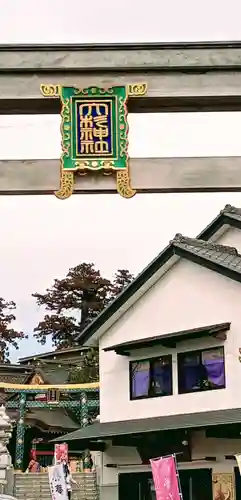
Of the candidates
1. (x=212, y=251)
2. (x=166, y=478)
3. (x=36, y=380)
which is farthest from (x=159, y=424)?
(x=36, y=380)

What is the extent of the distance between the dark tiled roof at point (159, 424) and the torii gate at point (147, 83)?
847 centimetres

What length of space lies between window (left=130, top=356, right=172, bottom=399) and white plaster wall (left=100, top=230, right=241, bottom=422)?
5.9 inches

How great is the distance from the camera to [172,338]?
55.4 ft

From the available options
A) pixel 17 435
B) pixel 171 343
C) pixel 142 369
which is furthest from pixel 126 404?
pixel 17 435

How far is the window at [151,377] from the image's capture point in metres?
17.4

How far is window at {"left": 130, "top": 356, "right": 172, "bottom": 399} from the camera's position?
17.4m

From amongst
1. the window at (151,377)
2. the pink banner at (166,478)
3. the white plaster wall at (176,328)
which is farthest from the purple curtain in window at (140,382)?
the pink banner at (166,478)

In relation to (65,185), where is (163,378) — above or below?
below

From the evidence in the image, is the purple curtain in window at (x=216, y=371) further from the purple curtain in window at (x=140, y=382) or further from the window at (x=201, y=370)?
the purple curtain in window at (x=140, y=382)

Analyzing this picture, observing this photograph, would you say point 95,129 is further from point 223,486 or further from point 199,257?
point 223,486

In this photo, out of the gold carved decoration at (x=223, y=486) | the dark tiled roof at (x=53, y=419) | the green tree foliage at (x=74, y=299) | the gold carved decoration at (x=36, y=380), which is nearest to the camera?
the gold carved decoration at (x=223, y=486)

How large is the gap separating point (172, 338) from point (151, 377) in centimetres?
138

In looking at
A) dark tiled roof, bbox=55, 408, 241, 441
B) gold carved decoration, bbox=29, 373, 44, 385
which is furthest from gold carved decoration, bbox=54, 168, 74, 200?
gold carved decoration, bbox=29, 373, 44, 385

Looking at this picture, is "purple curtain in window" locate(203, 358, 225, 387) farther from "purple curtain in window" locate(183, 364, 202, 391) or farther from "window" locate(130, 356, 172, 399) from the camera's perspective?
"window" locate(130, 356, 172, 399)
